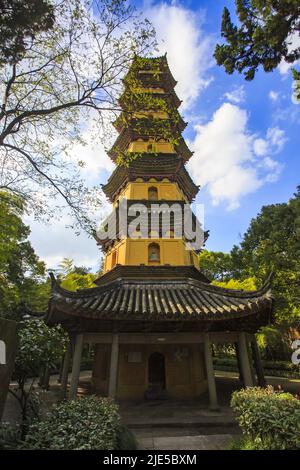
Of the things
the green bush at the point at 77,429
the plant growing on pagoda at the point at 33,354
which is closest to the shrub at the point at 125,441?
the green bush at the point at 77,429

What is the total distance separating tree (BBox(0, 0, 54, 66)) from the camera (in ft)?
20.3

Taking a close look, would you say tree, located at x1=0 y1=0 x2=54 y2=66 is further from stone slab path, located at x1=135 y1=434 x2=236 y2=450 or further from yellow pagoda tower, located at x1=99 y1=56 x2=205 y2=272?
stone slab path, located at x1=135 y1=434 x2=236 y2=450

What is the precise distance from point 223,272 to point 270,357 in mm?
10668

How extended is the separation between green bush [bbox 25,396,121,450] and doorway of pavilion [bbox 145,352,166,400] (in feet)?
17.0

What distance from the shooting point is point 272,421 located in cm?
526

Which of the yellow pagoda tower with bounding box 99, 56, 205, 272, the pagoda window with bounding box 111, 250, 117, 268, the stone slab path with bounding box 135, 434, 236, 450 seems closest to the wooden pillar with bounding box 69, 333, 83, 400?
the stone slab path with bounding box 135, 434, 236, 450

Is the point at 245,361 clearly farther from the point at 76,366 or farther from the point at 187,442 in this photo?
the point at 76,366

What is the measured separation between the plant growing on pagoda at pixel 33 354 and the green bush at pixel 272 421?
197 inches

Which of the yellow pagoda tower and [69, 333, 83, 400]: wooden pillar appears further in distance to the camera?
the yellow pagoda tower

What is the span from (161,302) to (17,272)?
20808 mm

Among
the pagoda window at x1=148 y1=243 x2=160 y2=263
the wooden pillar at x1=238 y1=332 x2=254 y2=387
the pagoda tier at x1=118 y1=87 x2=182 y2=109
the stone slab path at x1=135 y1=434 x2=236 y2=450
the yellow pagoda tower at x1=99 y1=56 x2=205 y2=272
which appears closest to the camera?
the stone slab path at x1=135 y1=434 x2=236 y2=450

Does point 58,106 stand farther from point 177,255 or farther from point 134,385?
point 134,385

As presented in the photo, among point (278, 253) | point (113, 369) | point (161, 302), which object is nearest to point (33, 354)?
point (113, 369)

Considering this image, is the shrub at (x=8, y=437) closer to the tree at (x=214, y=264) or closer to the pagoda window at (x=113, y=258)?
the pagoda window at (x=113, y=258)
